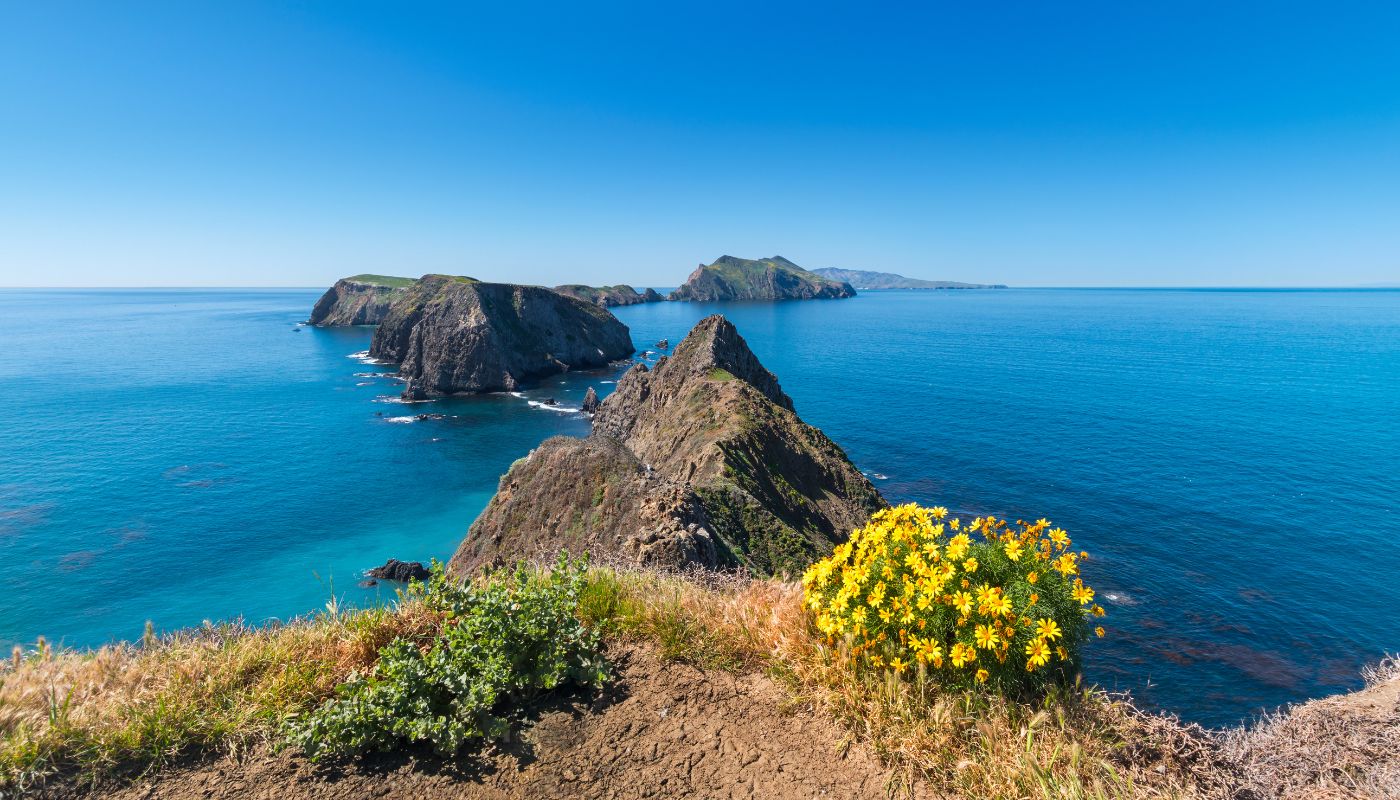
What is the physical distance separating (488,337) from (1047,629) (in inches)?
4112

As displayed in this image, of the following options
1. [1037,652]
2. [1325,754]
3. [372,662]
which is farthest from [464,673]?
[1325,754]

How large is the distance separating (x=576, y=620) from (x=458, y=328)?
104 m

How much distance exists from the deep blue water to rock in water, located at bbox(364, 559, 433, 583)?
1501mm

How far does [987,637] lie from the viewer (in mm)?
5488

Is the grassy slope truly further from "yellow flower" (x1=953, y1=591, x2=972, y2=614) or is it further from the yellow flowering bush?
"yellow flower" (x1=953, y1=591, x2=972, y2=614)

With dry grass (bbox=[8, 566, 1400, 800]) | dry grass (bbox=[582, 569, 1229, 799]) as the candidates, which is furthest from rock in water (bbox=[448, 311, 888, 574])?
dry grass (bbox=[582, 569, 1229, 799])

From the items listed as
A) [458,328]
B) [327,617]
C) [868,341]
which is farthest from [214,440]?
[868,341]

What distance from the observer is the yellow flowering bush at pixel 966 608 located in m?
5.64

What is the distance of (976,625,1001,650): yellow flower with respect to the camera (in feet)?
17.9

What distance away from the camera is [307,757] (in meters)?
5.79

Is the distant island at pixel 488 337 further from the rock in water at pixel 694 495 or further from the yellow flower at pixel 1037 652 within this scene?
the yellow flower at pixel 1037 652

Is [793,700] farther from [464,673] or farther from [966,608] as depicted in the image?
[464,673]

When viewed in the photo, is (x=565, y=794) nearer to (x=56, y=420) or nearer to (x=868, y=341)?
(x=56, y=420)

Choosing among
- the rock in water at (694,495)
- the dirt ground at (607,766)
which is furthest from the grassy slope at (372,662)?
the rock in water at (694,495)
